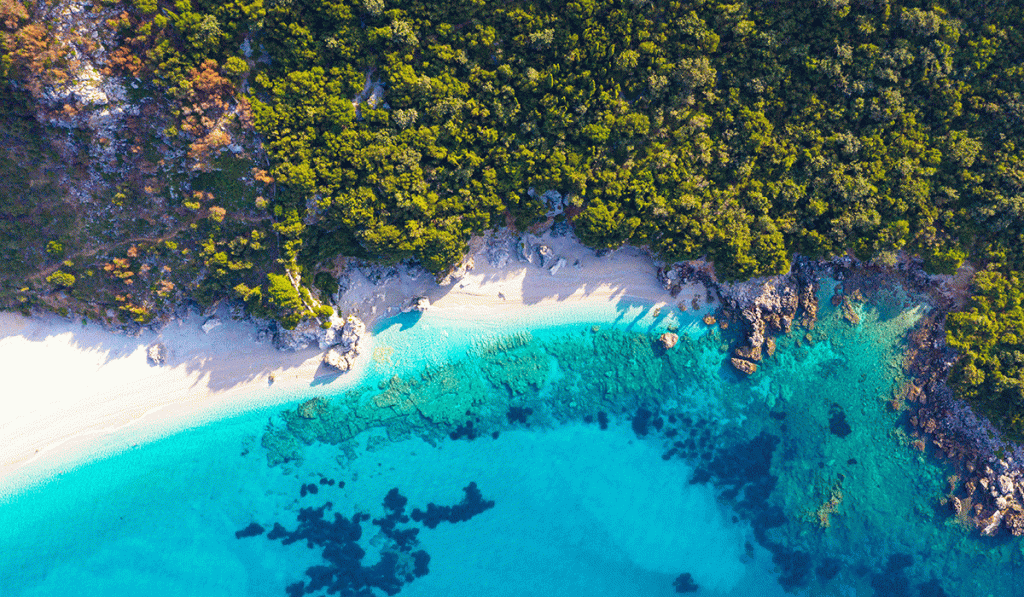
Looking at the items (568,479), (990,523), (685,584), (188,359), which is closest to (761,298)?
(568,479)

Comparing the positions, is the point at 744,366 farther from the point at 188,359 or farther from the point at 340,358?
the point at 188,359

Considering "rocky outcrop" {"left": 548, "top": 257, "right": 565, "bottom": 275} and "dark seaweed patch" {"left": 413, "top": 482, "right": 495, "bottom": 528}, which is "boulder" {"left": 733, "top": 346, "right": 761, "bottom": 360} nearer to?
"rocky outcrop" {"left": 548, "top": 257, "right": 565, "bottom": 275}

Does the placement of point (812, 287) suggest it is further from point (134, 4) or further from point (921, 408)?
point (134, 4)

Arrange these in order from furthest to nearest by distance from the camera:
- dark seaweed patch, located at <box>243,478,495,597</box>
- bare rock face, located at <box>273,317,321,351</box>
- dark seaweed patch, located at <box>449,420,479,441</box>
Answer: dark seaweed patch, located at <box>449,420,479,441</box>
dark seaweed patch, located at <box>243,478,495,597</box>
bare rock face, located at <box>273,317,321,351</box>

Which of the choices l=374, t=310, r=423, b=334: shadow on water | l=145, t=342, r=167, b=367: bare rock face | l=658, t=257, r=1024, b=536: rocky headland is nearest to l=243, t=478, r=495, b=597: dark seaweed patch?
l=374, t=310, r=423, b=334: shadow on water

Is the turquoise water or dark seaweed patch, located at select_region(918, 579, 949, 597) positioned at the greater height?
the turquoise water

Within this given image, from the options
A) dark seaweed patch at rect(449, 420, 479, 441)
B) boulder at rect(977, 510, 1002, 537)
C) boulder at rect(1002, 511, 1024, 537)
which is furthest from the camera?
dark seaweed patch at rect(449, 420, 479, 441)

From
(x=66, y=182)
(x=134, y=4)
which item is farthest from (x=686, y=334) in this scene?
(x=66, y=182)
